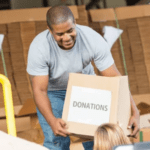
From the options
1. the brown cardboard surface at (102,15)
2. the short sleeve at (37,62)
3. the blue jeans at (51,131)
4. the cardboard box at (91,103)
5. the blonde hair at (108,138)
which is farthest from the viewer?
the brown cardboard surface at (102,15)

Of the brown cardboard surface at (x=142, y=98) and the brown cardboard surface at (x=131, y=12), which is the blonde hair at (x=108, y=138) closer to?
the brown cardboard surface at (x=142, y=98)

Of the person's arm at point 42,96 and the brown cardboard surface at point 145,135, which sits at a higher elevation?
the person's arm at point 42,96

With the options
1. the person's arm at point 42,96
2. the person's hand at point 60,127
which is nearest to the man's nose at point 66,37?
the person's arm at point 42,96

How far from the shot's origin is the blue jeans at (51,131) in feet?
7.28

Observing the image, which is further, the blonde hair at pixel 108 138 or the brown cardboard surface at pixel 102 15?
the brown cardboard surface at pixel 102 15

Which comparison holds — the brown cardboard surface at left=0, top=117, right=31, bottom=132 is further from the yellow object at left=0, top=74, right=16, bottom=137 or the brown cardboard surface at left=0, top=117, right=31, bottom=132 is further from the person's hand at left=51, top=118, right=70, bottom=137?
the yellow object at left=0, top=74, right=16, bottom=137

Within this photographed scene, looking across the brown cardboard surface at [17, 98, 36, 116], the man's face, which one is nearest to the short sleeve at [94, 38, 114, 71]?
the man's face

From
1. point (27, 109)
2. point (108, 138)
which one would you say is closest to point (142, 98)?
point (27, 109)

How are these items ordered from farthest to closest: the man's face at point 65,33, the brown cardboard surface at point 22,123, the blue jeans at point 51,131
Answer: the brown cardboard surface at point 22,123 < the blue jeans at point 51,131 < the man's face at point 65,33

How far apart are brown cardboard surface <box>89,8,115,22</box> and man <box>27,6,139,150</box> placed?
133 cm

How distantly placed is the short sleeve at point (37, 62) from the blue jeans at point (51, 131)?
27 centimetres

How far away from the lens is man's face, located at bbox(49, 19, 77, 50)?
1933 millimetres

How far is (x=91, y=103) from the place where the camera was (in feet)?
6.02

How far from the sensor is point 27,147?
1146mm
